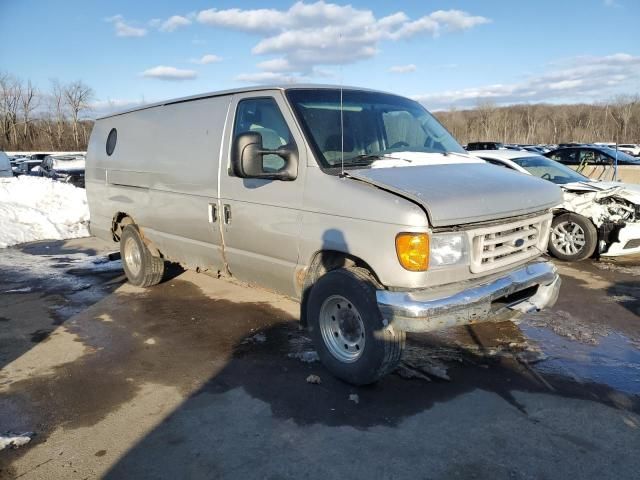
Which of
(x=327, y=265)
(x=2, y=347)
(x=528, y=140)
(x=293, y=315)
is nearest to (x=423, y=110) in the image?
(x=327, y=265)

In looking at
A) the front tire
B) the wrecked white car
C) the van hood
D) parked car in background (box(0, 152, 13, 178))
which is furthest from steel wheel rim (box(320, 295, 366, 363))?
parked car in background (box(0, 152, 13, 178))

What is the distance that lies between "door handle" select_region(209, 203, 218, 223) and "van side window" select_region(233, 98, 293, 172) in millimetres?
735

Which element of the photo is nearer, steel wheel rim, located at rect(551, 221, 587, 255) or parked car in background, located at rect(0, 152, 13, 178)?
steel wheel rim, located at rect(551, 221, 587, 255)

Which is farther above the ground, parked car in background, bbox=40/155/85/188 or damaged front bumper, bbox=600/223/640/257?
parked car in background, bbox=40/155/85/188

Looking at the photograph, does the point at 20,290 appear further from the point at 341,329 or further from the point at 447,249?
the point at 447,249

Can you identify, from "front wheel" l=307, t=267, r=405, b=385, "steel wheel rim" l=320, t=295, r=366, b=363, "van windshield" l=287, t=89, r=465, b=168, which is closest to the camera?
"front wheel" l=307, t=267, r=405, b=385

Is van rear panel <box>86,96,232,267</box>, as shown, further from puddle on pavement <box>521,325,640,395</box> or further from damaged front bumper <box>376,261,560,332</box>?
puddle on pavement <box>521,325,640,395</box>

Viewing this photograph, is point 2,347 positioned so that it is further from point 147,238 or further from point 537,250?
point 537,250

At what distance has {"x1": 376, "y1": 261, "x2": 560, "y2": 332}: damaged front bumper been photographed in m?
3.30

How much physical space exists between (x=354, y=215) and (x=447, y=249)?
0.70 meters

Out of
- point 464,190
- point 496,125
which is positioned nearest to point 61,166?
point 464,190

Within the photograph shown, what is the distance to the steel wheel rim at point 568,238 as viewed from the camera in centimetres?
776

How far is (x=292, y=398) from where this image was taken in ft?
12.2

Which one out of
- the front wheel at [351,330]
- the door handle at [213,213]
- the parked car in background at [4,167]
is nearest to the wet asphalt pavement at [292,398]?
the front wheel at [351,330]
